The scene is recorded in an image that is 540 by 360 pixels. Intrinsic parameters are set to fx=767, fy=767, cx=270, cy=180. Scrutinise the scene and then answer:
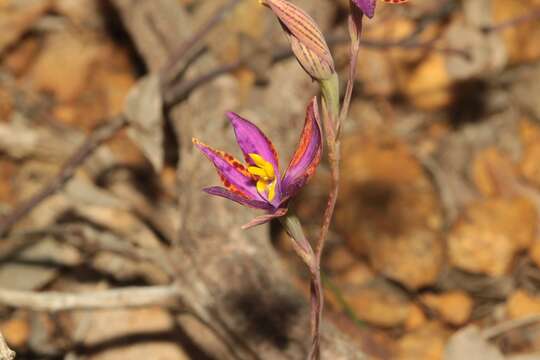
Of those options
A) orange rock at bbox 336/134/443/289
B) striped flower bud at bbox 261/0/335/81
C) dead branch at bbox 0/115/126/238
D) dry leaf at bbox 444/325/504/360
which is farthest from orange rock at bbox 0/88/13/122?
striped flower bud at bbox 261/0/335/81

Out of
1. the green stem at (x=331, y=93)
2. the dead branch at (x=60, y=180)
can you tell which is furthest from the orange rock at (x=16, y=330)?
the green stem at (x=331, y=93)

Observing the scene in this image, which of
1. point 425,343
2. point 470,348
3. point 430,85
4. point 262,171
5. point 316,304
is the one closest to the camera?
point 262,171

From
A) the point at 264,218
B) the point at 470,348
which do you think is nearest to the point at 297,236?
the point at 264,218

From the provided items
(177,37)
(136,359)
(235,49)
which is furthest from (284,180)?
(235,49)

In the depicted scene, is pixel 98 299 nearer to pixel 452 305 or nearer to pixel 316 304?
pixel 316 304

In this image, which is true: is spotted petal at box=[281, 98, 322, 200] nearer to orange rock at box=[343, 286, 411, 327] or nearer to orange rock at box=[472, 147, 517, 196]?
orange rock at box=[343, 286, 411, 327]

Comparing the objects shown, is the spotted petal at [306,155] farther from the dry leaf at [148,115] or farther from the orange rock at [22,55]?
the orange rock at [22,55]

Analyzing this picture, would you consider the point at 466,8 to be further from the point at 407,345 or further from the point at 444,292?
the point at 407,345
